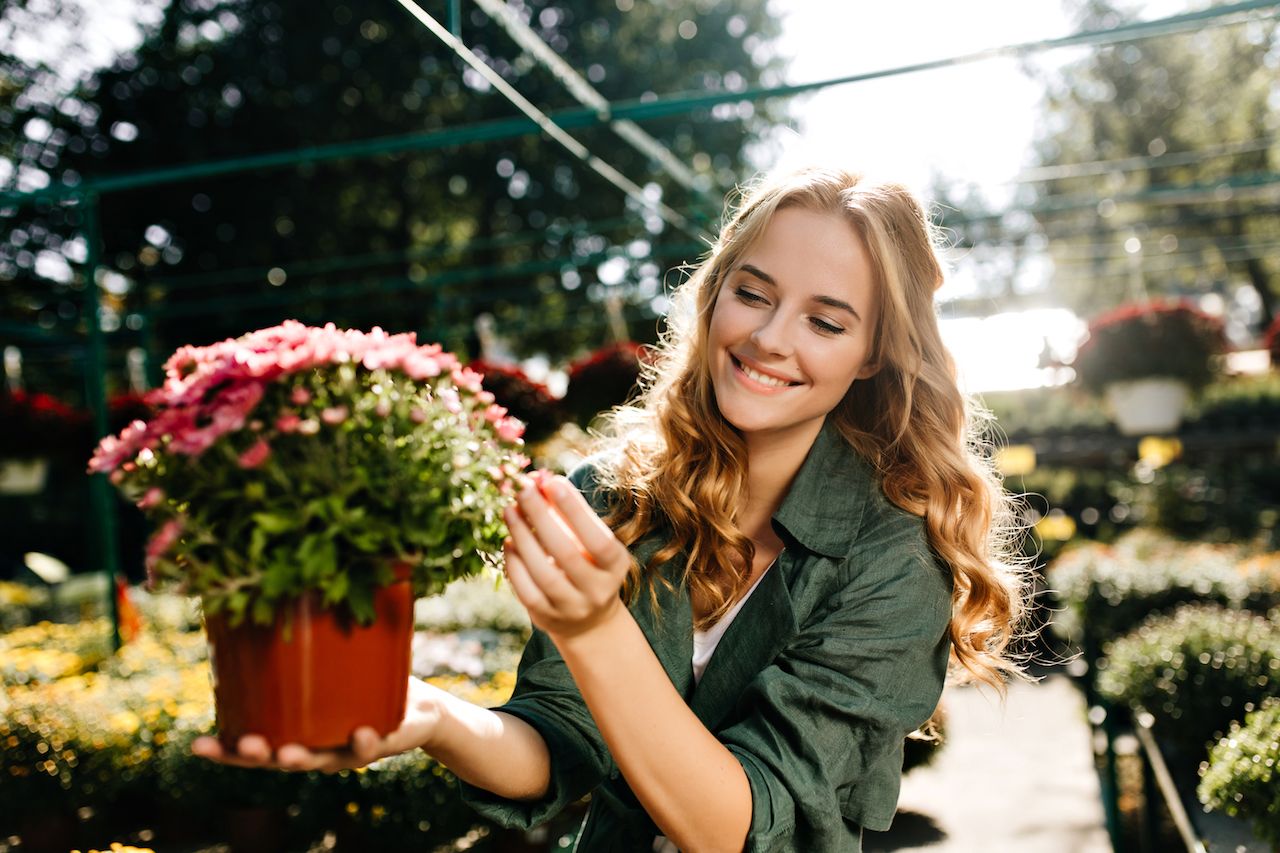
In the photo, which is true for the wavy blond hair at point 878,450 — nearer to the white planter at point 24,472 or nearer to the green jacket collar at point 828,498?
the green jacket collar at point 828,498

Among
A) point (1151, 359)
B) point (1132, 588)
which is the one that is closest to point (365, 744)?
point (1132, 588)

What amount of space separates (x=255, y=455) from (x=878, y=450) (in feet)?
3.67

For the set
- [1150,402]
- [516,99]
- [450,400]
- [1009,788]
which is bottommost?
[1009,788]

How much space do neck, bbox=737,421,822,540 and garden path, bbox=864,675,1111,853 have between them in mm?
2088

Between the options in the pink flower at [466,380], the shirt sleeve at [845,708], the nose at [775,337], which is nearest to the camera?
the pink flower at [466,380]

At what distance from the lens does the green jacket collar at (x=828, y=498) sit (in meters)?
1.63

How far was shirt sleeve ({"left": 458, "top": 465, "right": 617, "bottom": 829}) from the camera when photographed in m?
1.49

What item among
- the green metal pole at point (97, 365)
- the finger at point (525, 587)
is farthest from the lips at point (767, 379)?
the green metal pole at point (97, 365)

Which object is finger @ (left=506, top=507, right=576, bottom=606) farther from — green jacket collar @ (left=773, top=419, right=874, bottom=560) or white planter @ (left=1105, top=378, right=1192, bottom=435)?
white planter @ (left=1105, top=378, right=1192, bottom=435)

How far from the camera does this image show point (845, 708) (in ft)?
4.72

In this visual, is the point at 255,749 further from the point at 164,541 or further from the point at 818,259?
the point at 818,259

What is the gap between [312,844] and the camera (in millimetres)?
3875

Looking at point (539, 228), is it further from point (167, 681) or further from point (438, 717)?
point (438, 717)

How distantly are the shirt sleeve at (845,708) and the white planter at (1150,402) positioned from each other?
225 inches
